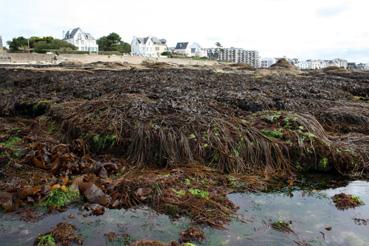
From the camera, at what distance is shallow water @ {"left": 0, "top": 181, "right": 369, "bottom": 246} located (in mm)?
3082

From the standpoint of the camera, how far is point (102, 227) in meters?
3.23

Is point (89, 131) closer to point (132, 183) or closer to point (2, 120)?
point (132, 183)

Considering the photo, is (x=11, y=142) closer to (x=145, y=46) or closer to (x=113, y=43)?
(x=113, y=43)

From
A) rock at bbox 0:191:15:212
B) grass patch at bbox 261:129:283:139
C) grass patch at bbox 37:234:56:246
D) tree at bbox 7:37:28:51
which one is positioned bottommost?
grass patch at bbox 37:234:56:246

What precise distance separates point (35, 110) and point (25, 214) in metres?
5.25

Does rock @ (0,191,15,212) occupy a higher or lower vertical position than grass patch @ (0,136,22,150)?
lower

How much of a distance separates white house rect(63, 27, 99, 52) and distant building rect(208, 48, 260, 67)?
39270 mm

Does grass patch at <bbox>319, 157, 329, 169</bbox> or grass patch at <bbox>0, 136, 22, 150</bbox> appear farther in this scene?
grass patch at <bbox>0, 136, 22, 150</bbox>

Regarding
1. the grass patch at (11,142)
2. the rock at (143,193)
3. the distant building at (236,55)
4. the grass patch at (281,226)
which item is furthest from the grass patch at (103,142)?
the distant building at (236,55)

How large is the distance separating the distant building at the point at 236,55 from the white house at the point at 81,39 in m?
39.3

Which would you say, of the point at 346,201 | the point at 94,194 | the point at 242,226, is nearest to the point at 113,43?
the point at 94,194

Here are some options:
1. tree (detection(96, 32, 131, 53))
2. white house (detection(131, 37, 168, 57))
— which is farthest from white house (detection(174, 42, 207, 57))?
tree (detection(96, 32, 131, 53))

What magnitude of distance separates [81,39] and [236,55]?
198 ft

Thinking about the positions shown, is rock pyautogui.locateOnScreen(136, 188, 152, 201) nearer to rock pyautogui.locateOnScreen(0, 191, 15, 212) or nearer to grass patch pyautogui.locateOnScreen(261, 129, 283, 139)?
rock pyautogui.locateOnScreen(0, 191, 15, 212)
